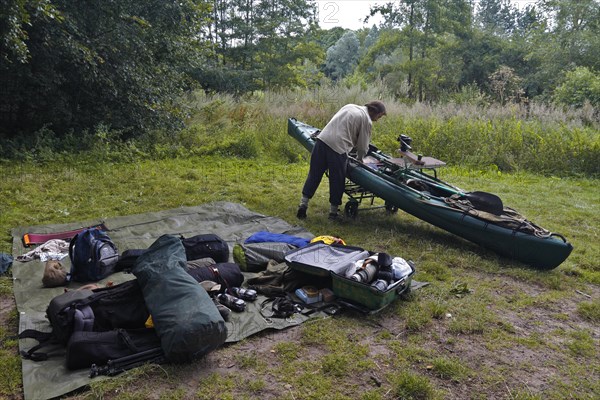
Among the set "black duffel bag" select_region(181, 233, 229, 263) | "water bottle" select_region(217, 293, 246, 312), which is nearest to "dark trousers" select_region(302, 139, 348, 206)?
"black duffel bag" select_region(181, 233, 229, 263)

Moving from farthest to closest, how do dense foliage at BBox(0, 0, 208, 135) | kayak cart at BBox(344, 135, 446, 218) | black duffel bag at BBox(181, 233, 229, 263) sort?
dense foliage at BBox(0, 0, 208, 135) → kayak cart at BBox(344, 135, 446, 218) → black duffel bag at BBox(181, 233, 229, 263)

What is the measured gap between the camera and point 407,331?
138 inches

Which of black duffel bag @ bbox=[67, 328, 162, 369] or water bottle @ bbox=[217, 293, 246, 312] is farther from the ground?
black duffel bag @ bbox=[67, 328, 162, 369]

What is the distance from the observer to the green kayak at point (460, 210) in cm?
462

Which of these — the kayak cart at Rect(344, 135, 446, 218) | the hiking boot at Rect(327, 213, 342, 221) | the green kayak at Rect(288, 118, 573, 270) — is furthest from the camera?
the hiking boot at Rect(327, 213, 342, 221)

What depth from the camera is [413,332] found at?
350cm

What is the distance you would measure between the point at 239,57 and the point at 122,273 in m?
16.2

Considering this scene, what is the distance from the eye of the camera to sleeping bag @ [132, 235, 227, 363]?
2.81 meters

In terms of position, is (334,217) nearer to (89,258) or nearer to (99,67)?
(89,258)

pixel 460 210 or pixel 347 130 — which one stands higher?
pixel 347 130

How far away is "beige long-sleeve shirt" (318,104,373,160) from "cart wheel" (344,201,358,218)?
0.73 m

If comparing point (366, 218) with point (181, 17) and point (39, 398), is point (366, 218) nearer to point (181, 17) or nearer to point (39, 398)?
point (39, 398)

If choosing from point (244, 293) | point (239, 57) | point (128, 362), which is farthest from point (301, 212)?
→ point (239, 57)

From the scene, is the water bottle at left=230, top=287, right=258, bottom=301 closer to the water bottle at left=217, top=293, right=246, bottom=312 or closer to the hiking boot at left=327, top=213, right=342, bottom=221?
the water bottle at left=217, top=293, right=246, bottom=312
